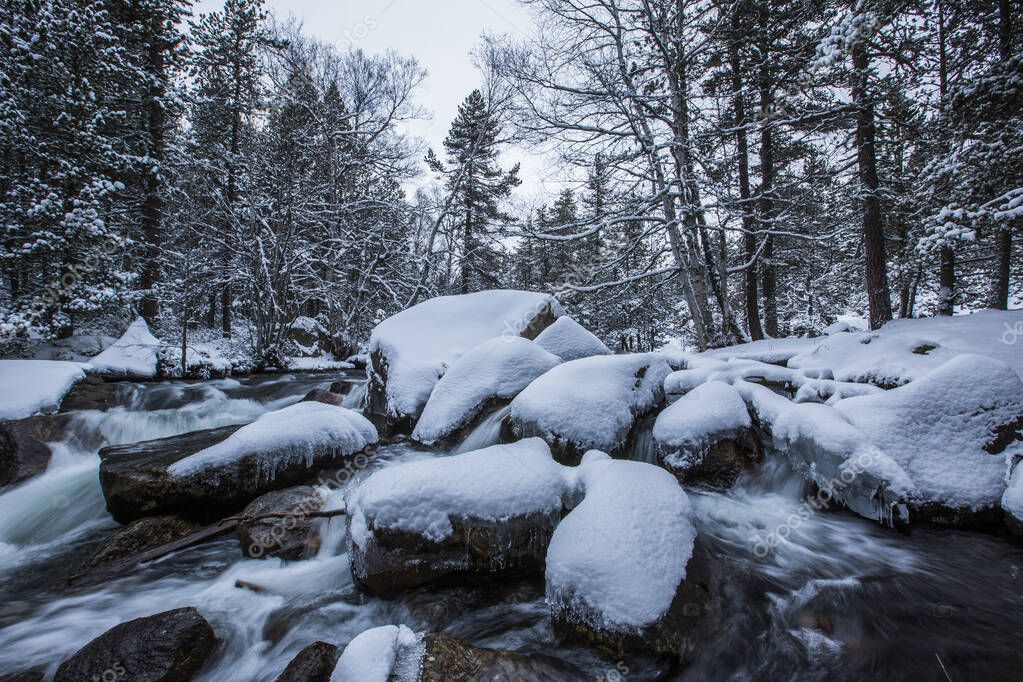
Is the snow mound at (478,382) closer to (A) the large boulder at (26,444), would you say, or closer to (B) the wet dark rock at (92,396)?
(A) the large boulder at (26,444)

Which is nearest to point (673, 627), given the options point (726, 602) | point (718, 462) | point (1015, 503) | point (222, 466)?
point (726, 602)

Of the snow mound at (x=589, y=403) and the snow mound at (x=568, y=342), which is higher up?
the snow mound at (x=568, y=342)

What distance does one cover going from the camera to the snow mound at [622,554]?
218 centimetres

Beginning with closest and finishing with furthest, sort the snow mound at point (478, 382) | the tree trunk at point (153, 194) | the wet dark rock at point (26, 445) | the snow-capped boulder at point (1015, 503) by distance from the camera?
1. the snow-capped boulder at point (1015, 503)
2. the wet dark rock at point (26, 445)
3. the snow mound at point (478, 382)
4. the tree trunk at point (153, 194)

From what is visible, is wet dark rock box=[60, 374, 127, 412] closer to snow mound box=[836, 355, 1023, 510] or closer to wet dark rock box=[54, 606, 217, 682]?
wet dark rock box=[54, 606, 217, 682]

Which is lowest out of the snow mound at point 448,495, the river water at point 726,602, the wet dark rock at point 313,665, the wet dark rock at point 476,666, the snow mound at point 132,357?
the river water at point 726,602

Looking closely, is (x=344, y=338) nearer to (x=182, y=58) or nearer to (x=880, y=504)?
(x=182, y=58)

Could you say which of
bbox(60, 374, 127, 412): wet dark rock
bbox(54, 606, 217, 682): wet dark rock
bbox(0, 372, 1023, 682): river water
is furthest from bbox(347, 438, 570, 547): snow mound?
bbox(60, 374, 127, 412): wet dark rock

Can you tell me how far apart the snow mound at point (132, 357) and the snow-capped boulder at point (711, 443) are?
10105 millimetres

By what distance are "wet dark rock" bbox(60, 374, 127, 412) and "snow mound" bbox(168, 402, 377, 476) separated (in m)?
3.78

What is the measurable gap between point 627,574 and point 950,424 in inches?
130

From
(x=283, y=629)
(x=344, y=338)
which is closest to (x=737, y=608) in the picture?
(x=283, y=629)

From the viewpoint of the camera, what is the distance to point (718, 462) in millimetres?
4031

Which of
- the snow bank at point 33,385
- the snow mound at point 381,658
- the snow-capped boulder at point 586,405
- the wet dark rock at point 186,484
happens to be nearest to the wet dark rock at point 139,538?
the wet dark rock at point 186,484
